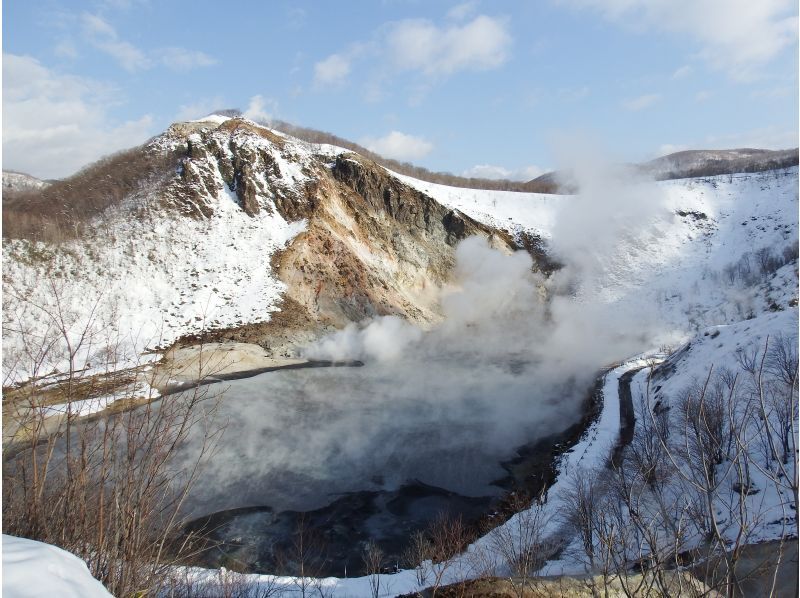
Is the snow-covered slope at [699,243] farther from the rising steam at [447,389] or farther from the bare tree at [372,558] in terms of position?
the bare tree at [372,558]

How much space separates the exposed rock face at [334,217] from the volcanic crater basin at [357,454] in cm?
731

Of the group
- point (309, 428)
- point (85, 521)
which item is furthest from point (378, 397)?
point (85, 521)

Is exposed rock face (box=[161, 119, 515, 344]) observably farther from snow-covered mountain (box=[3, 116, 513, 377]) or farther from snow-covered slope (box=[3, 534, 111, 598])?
snow-covered slope (box=[3, 534, 111, 598])

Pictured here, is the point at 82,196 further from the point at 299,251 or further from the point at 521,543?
the point at 521,543

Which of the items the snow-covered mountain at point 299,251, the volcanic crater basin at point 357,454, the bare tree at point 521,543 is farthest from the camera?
the snow-covered mountain at point 299,251

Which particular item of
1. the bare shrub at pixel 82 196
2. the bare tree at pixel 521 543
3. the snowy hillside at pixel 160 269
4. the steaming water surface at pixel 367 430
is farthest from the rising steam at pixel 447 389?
the bare shrub at pixel 82 196

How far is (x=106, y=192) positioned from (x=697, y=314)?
44.5m

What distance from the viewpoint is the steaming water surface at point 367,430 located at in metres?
15.1

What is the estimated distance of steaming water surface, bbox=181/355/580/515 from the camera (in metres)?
15.1

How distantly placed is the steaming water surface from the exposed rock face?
6.68 metres

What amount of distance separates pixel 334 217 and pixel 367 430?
67.7ft

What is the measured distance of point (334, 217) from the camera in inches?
1400

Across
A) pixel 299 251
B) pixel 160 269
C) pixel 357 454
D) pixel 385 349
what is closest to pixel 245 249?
pixel 299 251

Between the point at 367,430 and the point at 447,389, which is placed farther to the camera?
the point at 447,389
